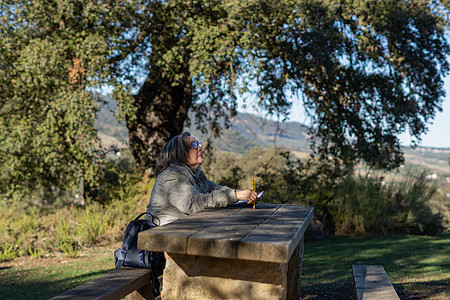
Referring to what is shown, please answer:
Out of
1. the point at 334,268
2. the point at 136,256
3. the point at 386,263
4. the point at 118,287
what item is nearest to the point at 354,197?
the point at 386,263

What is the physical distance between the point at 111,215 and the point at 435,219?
745 centimetres

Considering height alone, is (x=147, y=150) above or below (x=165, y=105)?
below

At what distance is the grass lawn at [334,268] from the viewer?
4.87 metres

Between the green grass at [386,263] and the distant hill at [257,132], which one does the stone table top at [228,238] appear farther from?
the distant hill at [257,132]

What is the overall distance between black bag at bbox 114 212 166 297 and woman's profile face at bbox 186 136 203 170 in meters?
0.75

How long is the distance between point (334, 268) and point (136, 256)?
3.96 metres

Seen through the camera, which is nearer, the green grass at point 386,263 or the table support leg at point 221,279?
the table support leg at point 221,279

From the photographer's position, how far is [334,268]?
6.32 metres

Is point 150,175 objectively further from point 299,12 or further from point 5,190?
point 299,12

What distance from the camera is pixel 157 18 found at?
9609mm

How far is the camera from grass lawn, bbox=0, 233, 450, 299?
4.87 metres

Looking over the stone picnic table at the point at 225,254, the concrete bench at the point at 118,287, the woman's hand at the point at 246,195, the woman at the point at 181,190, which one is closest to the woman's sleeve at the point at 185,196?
the woman at the point at 181,190

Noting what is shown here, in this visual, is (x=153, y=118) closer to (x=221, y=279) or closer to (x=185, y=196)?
(x=185, y=196)

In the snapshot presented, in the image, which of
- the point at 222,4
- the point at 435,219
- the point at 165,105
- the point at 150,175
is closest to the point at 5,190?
the point at 150,175
